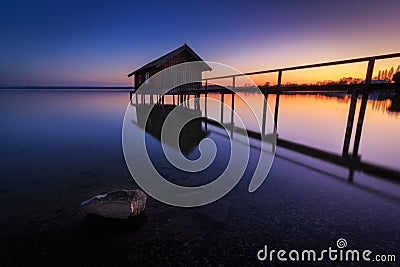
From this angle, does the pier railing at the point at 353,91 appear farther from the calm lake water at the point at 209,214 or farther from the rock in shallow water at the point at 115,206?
the rock in shallow water at the point at 115,206

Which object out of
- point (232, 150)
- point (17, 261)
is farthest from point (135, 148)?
point (17, 261)

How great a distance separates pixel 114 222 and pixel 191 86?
1771 cm

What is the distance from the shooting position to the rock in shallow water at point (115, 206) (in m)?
3.42

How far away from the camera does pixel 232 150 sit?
7.89 meters

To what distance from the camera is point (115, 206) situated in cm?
342

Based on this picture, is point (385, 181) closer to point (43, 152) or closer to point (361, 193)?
point (361, 193)
